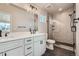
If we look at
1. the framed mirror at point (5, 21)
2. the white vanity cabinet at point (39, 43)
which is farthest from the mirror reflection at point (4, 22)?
the white vanity cabinet at point (39, 43)

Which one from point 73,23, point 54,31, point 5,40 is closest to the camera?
point 5,40

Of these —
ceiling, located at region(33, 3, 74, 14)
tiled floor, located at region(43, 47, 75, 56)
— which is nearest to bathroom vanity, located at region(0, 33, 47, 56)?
tiled floor, located at region(43, 47, 75, 56)

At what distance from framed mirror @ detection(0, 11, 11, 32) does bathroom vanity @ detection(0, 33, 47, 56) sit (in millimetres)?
158

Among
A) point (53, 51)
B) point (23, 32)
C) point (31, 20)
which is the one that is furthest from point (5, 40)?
point (53, 51)

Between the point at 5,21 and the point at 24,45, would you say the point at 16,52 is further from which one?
the point at 5,21

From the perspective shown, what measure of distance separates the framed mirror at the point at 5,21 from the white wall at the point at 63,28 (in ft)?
2.55

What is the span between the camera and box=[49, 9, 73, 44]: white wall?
1.33 m

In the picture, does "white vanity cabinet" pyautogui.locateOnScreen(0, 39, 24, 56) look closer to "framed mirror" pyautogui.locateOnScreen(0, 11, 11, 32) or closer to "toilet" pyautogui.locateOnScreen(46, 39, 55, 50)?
"framed mirror" pyautogui.locateOnScreen(0, 11, 11, 32)

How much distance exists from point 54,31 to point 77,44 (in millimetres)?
413

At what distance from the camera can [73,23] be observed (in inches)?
51.1

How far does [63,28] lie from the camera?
53.7 inches

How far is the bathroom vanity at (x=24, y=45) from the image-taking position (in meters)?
1.23

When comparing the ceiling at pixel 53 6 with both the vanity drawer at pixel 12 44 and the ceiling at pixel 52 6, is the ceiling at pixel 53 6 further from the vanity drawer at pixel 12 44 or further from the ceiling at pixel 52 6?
the vanity drawer at pixel 12 44

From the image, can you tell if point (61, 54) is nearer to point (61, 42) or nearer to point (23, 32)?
point (61, 42)
